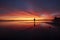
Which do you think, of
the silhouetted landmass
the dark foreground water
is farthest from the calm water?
the silhouetted landmass

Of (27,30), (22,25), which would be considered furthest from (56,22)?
(22,25)

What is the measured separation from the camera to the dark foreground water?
4508mm

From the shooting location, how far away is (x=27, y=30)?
4562mm

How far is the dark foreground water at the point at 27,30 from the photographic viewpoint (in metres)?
4.51

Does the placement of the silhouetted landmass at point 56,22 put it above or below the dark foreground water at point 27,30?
above

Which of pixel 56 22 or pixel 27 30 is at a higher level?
pixel 56 22

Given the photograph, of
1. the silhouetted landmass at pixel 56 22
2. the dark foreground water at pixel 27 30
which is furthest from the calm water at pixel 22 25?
the silhouetted landmass at pixel 56 22

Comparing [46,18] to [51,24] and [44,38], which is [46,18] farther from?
[44,38]

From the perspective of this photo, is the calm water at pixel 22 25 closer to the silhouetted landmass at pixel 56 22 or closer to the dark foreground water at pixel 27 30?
the dark foreground water at pixel 27 30

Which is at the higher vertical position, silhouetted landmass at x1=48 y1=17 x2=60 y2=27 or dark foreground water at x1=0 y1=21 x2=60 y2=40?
silhouetted landmass at x1=48 y1=17 x2=60 y2=27

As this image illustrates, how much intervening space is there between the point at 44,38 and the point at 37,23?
1.47ft

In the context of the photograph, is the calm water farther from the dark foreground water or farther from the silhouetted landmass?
the silhouetted landmass

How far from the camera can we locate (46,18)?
4629mm

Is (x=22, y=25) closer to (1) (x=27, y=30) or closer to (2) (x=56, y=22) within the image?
(1) (x=27, y=30)
